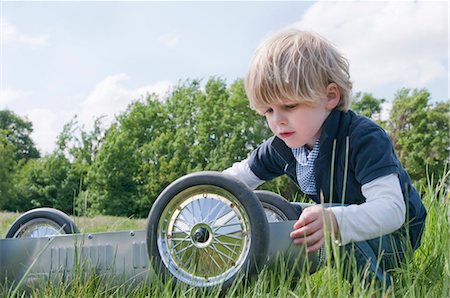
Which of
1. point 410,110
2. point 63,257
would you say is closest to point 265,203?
point 63,257

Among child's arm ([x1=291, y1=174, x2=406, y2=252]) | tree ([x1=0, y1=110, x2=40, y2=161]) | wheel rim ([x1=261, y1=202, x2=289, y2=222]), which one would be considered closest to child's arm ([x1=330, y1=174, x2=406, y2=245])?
child's arm ([x1=291, y1=174, x2=406, y2=252])

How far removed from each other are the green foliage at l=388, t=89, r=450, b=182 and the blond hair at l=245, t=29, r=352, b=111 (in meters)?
32.4

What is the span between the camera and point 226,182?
2.16 metres

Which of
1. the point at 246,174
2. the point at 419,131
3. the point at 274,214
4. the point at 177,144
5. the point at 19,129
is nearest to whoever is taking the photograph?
the point at 274,214

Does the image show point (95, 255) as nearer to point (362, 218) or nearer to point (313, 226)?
point (313, 226)

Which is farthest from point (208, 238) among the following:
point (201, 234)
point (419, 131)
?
point (419, 131)

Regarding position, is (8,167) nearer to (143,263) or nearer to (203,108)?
(203,108)

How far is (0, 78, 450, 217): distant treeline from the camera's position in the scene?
3303 cm

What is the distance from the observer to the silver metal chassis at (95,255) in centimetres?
222

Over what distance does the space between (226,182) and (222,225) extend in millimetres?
161

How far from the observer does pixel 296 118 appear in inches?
97.0

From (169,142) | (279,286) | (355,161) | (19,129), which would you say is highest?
(19,129)

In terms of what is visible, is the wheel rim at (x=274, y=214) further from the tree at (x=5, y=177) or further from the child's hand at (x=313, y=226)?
the tree at (x=5, y=177)

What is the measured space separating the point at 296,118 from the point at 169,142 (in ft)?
103
